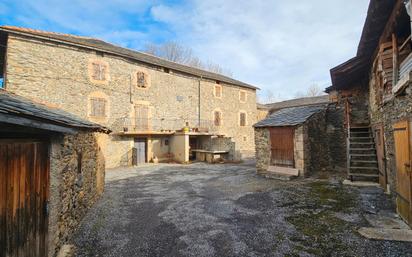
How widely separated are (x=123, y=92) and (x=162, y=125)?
3.81 meters

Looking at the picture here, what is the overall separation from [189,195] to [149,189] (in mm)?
1856

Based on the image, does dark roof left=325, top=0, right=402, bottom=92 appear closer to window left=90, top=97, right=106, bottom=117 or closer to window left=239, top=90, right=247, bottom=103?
window left=239, top=90, right=247, bottom=103

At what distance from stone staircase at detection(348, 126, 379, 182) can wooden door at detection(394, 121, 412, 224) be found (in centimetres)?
340

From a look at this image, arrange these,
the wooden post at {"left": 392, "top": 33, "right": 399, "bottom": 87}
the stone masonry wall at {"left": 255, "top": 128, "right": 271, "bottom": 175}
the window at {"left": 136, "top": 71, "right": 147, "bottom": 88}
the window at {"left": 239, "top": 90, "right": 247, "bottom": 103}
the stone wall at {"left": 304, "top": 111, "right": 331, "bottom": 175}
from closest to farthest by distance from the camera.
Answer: the wooden post at {"left": 392, "top": 33, "right": 399, "bottom": 87}
the stone wall at {"left": 304, "top": 111, "right": 331, "bottom": 175}
the stone masonry wall at {"left": 255, "top": 128, "right": 271, "bottom": 175}
the window at {"left": 136, "top": 71, "right": 147, "bottom": 88}
the window at {"left": 239, "top": 90, "right": 247, "bottom": 103}

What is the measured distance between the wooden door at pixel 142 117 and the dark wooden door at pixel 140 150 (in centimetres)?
113

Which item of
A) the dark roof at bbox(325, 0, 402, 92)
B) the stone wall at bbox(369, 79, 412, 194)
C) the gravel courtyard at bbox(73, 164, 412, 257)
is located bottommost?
the gravel courtyard at bbox(73, 164, 412, 257)

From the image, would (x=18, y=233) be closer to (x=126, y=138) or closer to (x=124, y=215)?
(x=124, y=215)

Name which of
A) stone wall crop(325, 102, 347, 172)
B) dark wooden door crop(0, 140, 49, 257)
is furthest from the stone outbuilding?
dark wooden door crop(0, 140, 49, 257)

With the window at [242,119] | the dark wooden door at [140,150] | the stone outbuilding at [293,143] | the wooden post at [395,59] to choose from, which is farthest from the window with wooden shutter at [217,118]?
the wooden post at [395,59]

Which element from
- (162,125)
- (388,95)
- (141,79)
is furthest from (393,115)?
(141,79)

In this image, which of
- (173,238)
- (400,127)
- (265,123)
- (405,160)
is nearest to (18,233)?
(173,238)

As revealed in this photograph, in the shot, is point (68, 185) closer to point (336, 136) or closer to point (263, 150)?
point (263, 150)

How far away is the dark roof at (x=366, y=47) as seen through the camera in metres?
4.68

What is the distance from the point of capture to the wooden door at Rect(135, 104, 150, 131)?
15.6 meters
